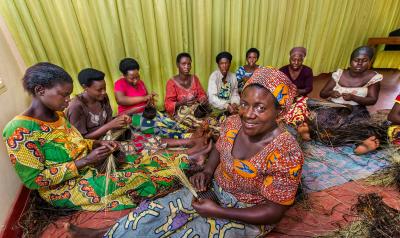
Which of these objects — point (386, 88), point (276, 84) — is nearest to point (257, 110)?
point (276, 84)

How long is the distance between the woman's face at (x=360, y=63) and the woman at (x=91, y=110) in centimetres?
287

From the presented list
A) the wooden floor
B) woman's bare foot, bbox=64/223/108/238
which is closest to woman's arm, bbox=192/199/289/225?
woman's bare foot, bbox=64/223/108/238

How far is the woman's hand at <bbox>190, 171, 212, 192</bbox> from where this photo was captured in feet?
4.34

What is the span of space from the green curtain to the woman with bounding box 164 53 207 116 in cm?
42

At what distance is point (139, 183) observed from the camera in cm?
175

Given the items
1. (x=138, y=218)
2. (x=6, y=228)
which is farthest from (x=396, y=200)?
(x=6, y=228)

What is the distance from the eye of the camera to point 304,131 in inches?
103

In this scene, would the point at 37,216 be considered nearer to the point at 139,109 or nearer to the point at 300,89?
the point at 139,109

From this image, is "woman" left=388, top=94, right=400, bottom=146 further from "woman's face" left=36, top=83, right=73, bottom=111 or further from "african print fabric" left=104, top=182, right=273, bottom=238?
"woman's face" left=36, top=83, right=73, bottom=111

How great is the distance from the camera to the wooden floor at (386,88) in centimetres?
362

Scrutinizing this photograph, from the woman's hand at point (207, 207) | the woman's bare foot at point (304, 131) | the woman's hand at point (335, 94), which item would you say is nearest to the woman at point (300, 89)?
the woman's bare foot at point (304, 131)

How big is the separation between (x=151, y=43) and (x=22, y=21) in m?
1.47

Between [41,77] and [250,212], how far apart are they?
4.80ft

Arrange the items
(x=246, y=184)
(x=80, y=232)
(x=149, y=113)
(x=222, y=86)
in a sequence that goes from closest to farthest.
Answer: (x=246, y=184) → (x=80, y=232) → (x=149, y=113) → (x=222, y=86)
